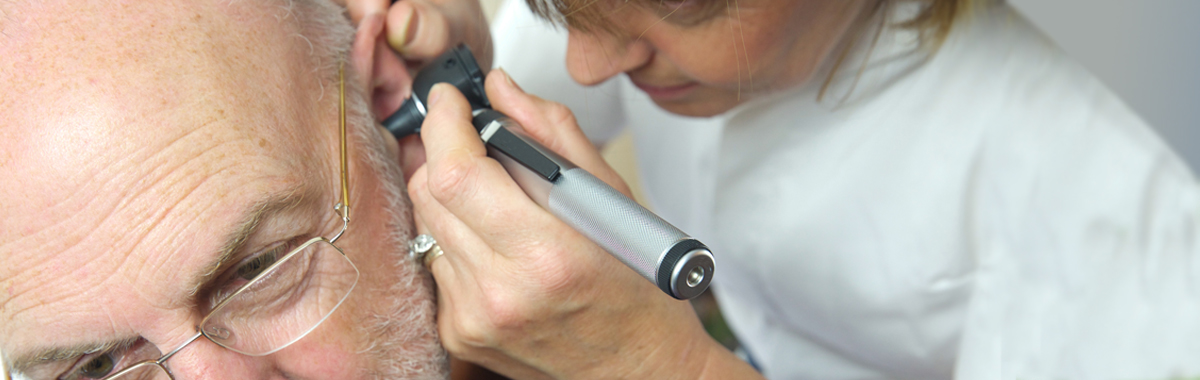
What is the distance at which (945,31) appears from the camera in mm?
1076

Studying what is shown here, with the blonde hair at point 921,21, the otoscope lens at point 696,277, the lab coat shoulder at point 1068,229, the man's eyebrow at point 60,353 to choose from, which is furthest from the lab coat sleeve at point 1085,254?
the man's eyebrow at point 60,353

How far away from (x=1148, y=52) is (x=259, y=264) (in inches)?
57.8

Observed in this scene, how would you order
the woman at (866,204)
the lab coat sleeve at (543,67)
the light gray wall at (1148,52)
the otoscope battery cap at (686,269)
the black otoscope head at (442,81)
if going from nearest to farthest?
the otoscope battery cap at (686,269) < the woman at (866,204) < the black otoscope head at (442,81) < the light gray wall at (1148,52) < the lab coat sleeve at (543,67)

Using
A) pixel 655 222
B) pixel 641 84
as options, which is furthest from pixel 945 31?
pixel 655 222

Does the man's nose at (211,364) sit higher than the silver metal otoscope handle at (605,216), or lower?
lower

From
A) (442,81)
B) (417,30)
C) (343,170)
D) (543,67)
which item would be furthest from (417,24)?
(543,67)

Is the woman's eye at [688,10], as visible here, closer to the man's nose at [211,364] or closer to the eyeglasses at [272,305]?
the eyeglasses at [272,305]

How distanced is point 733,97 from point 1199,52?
3.00 ft

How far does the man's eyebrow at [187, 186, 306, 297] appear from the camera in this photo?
2.66 feet

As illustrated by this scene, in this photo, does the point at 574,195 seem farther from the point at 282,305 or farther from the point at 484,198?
the point at 282,305

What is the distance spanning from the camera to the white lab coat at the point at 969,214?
0.99m

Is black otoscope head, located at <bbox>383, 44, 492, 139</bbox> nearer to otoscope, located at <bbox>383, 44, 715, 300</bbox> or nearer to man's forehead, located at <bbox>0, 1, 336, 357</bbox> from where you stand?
otoscope, located at <bbox>383, 44, 715, 300</bbox>

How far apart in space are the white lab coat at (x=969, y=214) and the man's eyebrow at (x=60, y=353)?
2.32 ft

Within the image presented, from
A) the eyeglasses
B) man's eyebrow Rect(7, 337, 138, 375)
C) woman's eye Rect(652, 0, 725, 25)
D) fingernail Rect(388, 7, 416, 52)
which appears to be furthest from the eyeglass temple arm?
woman's eye Rect(652, 0, 725, 25)
